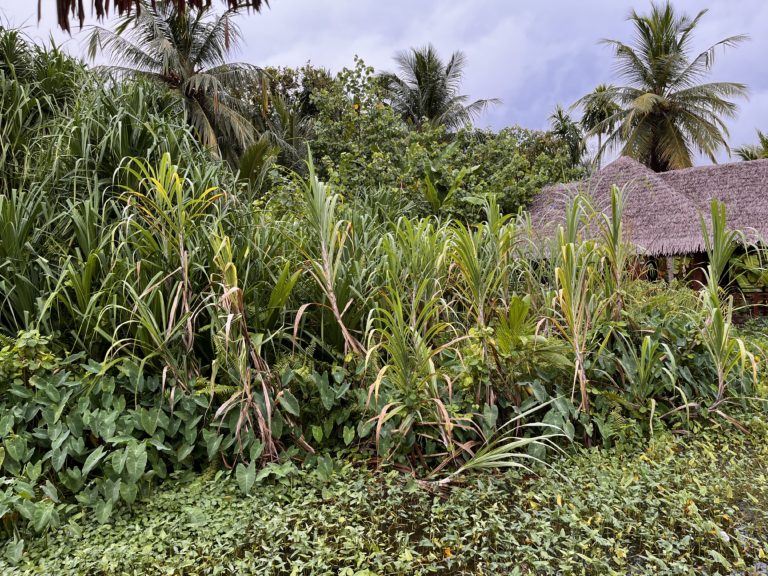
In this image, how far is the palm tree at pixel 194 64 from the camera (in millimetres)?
12266

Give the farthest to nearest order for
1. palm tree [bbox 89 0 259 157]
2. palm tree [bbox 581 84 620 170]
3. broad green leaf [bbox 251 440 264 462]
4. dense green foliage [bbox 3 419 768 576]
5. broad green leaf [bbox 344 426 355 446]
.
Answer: palm tree [bbox 581 84 620 170] → palm tree [bbox 89 0 259 157] → broad green leaf [bbox 344 426 355 446] → broad green leaf [bbox 251 440 264 462] → dense green foliage [bbox 3 419 768 576]

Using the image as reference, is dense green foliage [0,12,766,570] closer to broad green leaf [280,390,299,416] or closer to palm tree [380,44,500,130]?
broad green leaf [280,390,299,416]

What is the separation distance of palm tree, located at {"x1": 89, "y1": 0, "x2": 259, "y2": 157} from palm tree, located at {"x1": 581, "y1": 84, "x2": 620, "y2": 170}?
969cm

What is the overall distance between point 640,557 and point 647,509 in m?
0.32

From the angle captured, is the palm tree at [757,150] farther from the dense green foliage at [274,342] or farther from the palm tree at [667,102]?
the dense green foliage at [274,342]

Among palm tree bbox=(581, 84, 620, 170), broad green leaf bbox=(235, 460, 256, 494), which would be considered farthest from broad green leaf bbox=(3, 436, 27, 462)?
palm tree bbox=(581, 84, 620, 170)

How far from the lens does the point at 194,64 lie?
1309 centimetres

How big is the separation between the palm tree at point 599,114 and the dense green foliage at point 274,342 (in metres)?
13.1

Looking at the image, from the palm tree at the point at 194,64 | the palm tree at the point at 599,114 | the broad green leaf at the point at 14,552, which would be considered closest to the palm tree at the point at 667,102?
the palm tree at the point at 599,114

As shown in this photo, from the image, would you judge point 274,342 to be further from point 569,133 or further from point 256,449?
point 569,133

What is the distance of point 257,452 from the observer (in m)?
2.29

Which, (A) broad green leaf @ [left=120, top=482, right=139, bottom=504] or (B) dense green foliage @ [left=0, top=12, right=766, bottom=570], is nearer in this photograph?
(A) broad green leaf @ [left=120, top=482, right=139, bottom=504]

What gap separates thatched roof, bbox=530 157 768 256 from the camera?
8211mm

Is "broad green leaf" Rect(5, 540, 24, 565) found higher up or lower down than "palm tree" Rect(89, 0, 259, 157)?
lower down
